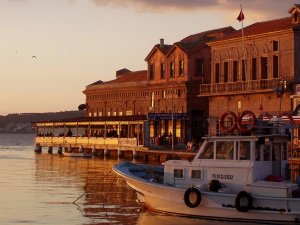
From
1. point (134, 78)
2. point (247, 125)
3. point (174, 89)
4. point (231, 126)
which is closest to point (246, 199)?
point (247, 125)

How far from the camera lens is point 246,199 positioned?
97.6ft

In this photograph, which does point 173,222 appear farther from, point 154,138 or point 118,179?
point 154,138

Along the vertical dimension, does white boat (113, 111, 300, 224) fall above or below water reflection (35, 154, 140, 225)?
above

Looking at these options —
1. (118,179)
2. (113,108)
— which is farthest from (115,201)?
(113,108)

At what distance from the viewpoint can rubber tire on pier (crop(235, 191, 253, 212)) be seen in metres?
29.7

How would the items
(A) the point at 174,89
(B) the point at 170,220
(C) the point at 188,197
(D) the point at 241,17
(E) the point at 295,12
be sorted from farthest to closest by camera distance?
1. (A) the point at 174,89
2. (E) the point at 295,12
3. (D) the point at 241,17
4. (B) the point at 170,220
5. (C) the point at 188,197

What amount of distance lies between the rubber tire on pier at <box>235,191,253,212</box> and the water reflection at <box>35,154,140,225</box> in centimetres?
447

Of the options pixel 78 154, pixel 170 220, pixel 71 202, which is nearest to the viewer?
pixel 170 220

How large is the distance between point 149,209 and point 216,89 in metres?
41.7

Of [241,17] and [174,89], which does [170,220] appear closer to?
[241,17]

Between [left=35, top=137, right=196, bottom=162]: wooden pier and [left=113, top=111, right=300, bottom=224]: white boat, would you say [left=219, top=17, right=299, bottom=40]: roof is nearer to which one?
[left=35, top=137, right=196, bottom=162]: wooden pier

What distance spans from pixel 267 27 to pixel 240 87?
569 centimetres

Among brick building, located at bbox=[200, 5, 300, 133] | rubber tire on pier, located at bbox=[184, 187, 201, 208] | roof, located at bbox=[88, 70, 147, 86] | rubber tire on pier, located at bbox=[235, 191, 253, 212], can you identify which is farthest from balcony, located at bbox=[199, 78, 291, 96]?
rubber tire on pier, located at bbox=[235, 191, 253, 212]

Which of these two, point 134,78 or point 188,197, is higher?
point 134,78
